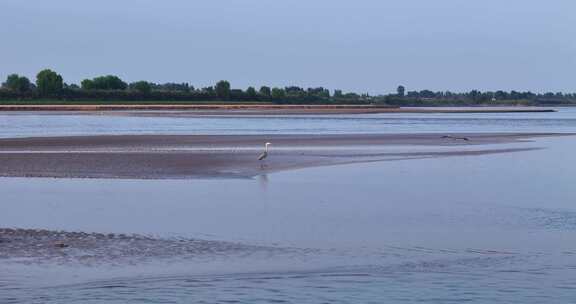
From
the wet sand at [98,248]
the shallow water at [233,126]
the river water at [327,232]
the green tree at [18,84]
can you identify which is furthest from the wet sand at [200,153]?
the green tree at [18,84]

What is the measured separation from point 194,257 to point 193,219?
3.32 meters

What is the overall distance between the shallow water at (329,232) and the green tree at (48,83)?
10879cm

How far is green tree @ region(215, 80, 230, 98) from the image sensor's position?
146875 mm

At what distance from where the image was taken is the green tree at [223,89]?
482 feet

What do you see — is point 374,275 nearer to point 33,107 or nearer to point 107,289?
point 107,289

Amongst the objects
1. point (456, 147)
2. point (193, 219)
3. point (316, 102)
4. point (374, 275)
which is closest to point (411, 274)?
point (374, 275)

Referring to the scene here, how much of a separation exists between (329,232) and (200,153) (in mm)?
16640

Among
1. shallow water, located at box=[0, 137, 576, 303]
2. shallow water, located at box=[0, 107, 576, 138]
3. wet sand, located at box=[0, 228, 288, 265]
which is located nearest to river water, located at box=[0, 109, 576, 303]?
shallow water, located at box=[0, 137, 576, 303]

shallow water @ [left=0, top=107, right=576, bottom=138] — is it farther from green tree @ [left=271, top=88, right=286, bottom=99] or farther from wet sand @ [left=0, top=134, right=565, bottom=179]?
green tree @ [left=271, top=88, right=286, bottom=99]

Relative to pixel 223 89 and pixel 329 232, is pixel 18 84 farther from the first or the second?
pixel 329 232

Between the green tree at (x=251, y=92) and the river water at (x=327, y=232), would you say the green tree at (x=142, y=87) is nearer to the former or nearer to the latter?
the green tree at (x=251, y=92)

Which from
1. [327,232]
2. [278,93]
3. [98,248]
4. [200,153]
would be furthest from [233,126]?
[278,93]

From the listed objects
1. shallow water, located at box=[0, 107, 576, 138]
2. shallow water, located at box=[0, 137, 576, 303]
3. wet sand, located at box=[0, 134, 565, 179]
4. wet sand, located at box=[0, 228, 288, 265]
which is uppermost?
wet sand, located at box=[0, 228, 288, 265]

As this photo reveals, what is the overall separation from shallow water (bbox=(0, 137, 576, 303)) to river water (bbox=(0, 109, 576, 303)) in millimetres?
25
